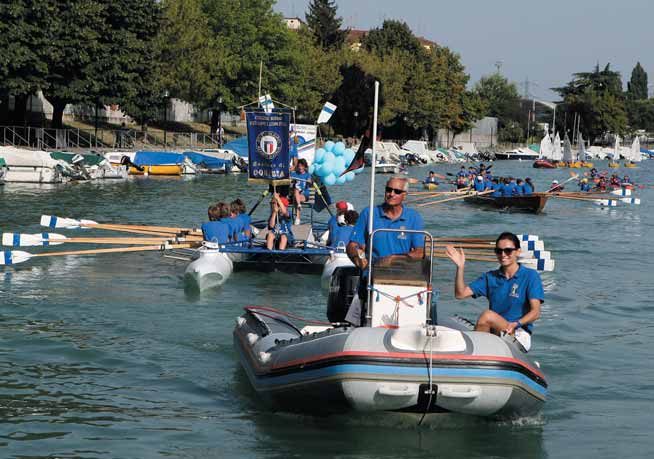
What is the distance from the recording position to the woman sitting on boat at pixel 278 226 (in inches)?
763

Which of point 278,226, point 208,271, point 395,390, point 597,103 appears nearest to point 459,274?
point 395,390

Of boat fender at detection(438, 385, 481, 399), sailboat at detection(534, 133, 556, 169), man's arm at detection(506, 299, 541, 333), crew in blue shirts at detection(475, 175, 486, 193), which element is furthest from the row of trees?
boat fender at detection(438, 385, 481, 399)

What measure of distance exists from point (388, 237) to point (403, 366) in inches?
65.4

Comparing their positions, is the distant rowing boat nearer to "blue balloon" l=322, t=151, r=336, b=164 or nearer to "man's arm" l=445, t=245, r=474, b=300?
"blue balloon" l=322, t=151, r=336, b=164

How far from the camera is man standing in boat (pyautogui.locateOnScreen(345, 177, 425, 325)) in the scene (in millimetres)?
9938

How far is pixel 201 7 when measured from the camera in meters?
81.7

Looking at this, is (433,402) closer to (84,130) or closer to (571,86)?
(84,130)

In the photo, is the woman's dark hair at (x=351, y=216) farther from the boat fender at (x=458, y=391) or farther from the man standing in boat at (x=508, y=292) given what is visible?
the boat fender at (x=458, y=391)

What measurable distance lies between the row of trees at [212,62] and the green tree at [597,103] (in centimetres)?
3599

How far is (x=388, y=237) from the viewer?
1005 cm

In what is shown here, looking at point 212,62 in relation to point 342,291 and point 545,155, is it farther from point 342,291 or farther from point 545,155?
point 342,291

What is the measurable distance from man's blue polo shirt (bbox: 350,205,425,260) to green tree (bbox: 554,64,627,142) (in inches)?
6218

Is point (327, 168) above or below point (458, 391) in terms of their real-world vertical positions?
above

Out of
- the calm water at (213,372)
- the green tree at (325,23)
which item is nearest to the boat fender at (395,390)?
the calm water at (213,372)
